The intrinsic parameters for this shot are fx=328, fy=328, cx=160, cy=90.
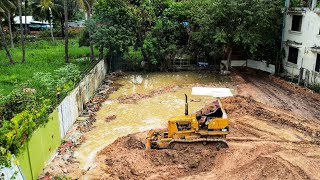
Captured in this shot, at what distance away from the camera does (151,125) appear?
1736 centimetres

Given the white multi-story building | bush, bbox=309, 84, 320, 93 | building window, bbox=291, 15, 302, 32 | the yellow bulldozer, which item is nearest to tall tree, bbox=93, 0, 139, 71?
the white multi-story building

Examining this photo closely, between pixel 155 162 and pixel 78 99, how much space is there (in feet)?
23.5

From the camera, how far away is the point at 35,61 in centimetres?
2872

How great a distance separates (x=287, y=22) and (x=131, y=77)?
13615mm

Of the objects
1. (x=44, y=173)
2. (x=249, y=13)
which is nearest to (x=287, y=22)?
(x=249, y=13)

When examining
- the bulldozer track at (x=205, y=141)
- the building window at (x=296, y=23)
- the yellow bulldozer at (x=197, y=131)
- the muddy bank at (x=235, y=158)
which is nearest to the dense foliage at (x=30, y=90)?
the muddy bank at (x=235, y=158)

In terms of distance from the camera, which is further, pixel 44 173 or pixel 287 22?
pixel 287 22

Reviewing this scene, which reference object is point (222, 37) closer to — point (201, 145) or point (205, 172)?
point (201, 145)

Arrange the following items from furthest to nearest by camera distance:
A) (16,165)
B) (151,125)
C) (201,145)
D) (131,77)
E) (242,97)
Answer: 1. (131,77)
2. (242,97)
3. (151,125)
4. (201,145)
5. (16,165)

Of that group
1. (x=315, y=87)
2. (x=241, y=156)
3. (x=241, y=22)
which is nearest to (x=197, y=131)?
(x=241, y=156)

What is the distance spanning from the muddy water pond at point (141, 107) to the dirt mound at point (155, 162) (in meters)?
1.16

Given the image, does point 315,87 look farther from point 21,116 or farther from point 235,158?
point 21,116

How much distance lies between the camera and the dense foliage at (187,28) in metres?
25.5

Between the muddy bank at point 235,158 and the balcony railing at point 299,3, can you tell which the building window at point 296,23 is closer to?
the balcony railing at point 299,3
